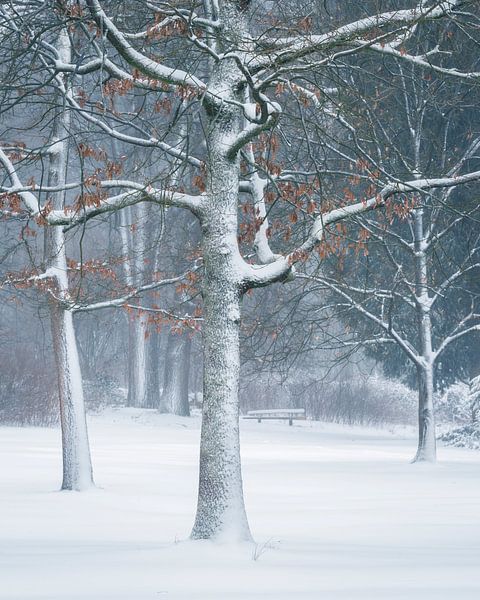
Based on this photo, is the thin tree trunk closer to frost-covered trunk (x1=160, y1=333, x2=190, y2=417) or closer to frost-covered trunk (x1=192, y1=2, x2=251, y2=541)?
frost-covered trunk (x1=192, y1=2, x2=251, y2=541)

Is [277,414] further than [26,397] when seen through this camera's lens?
Yes

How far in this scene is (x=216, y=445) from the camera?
9422mm

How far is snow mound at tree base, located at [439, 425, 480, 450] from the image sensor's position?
26.2m

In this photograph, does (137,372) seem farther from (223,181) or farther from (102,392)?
(223,181)

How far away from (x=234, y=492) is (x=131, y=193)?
8.94ft

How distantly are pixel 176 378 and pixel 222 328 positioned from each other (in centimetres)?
2604

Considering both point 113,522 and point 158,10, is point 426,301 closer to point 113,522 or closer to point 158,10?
point 113,522

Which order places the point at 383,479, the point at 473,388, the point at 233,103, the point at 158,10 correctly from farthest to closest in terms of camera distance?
the point at 473,388 < the point at 383,479 < the point at 233,103 < the point at 158,10

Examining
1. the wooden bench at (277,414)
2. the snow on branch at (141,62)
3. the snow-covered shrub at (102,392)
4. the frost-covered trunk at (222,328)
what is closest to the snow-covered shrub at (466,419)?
the wooden bench at (277,414)

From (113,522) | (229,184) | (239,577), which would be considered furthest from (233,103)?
(113,522)

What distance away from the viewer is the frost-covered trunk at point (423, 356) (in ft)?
65.3

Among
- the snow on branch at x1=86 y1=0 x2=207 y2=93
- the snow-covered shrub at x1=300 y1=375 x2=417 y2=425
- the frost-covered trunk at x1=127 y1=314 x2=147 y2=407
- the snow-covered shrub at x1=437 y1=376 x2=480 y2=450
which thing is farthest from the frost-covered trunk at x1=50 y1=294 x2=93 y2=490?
the snow-covered shrub at x1=300 y1=375 x2=417 y2=425

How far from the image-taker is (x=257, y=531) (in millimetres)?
11062

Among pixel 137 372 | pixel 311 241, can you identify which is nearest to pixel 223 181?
pixel 311 241
